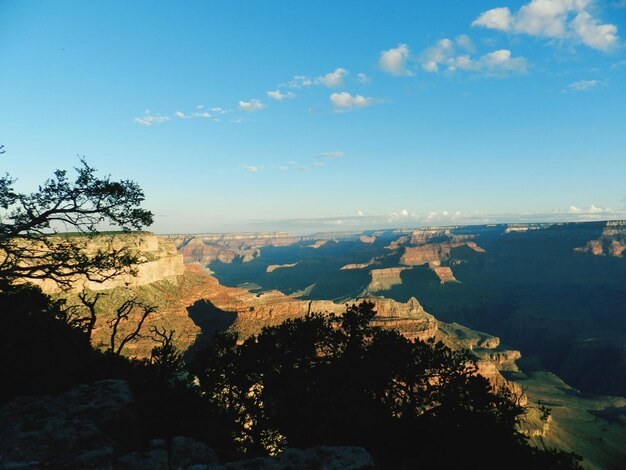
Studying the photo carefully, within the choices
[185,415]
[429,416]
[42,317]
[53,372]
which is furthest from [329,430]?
[42,317]

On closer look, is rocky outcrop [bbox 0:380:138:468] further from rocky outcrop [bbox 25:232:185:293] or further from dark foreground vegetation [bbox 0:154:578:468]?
rocky outcrop [bbox 25:232:185:293]

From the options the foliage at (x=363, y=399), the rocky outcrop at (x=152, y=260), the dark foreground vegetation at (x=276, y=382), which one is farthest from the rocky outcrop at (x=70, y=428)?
the rocky outcrop at (x=152, y=260)

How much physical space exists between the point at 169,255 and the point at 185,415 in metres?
149

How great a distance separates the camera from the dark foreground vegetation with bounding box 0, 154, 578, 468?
16.0 metres

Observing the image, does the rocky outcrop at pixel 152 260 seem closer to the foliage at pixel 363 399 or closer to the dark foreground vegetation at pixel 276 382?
the dark foreground vegetation at pixel 276 382

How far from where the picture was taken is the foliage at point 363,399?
16000 mm

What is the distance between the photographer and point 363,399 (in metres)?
20.8

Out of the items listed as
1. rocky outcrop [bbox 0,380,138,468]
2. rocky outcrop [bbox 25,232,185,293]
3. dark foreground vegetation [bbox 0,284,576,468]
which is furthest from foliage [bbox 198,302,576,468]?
rocky outcrop [bbox 25,232,185,293]

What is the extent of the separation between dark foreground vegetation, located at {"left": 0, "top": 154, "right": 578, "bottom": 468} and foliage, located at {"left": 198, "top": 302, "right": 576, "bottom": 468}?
70mm

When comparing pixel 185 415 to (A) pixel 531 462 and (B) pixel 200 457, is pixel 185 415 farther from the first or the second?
(A) pixel 531 462

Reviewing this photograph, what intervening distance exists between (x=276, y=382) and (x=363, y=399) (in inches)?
227

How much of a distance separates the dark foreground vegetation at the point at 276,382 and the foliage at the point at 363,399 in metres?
0.07

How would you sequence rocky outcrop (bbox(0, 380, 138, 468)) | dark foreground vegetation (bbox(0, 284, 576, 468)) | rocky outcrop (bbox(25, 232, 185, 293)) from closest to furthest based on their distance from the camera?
rocky outcrop (bbox(0, 380, 138, 468)), dark foreground vegetation (bbox(0, 284, 576, 468)), rocky outcrop (bbox(25, 232, 185, 293))

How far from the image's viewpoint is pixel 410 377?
22.1 meters
